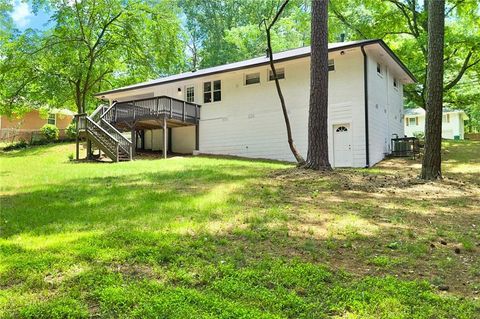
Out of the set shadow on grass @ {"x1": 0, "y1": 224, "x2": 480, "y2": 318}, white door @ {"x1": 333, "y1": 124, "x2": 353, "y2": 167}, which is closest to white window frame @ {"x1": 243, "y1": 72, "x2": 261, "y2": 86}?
white door @ {"x1": 333, "y1": 124, "x2": 353, "y2": 167}

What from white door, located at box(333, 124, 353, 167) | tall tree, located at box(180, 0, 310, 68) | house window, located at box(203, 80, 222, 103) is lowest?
white door, located at box(333, 124, 353, 167)

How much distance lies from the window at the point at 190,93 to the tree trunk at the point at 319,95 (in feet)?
42.1

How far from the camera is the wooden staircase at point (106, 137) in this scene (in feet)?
58.3

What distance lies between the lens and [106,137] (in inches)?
717

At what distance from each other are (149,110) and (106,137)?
110 inches

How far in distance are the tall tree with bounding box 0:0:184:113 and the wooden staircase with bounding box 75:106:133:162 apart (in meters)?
9.60

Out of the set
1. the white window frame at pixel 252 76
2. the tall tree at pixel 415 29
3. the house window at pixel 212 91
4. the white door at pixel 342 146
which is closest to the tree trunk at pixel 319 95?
the white door at pixel 342 146

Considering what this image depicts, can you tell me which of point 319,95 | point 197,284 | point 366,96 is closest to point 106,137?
point 319,95

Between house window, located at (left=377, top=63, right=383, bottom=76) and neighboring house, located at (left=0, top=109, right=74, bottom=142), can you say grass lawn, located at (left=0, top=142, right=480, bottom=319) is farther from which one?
neighboring house, located at (left=0, top=109, right=74, bottom=142)

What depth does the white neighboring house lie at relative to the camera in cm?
1692

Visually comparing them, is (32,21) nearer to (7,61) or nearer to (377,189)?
(7,61)

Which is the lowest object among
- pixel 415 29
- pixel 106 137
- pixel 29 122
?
pixel 106 137

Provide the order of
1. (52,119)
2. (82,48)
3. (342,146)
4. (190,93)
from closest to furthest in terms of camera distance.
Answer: (342,146)
(190,93)
(82,48)
(52,119)

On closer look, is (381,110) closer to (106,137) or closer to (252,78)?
(252,78)
